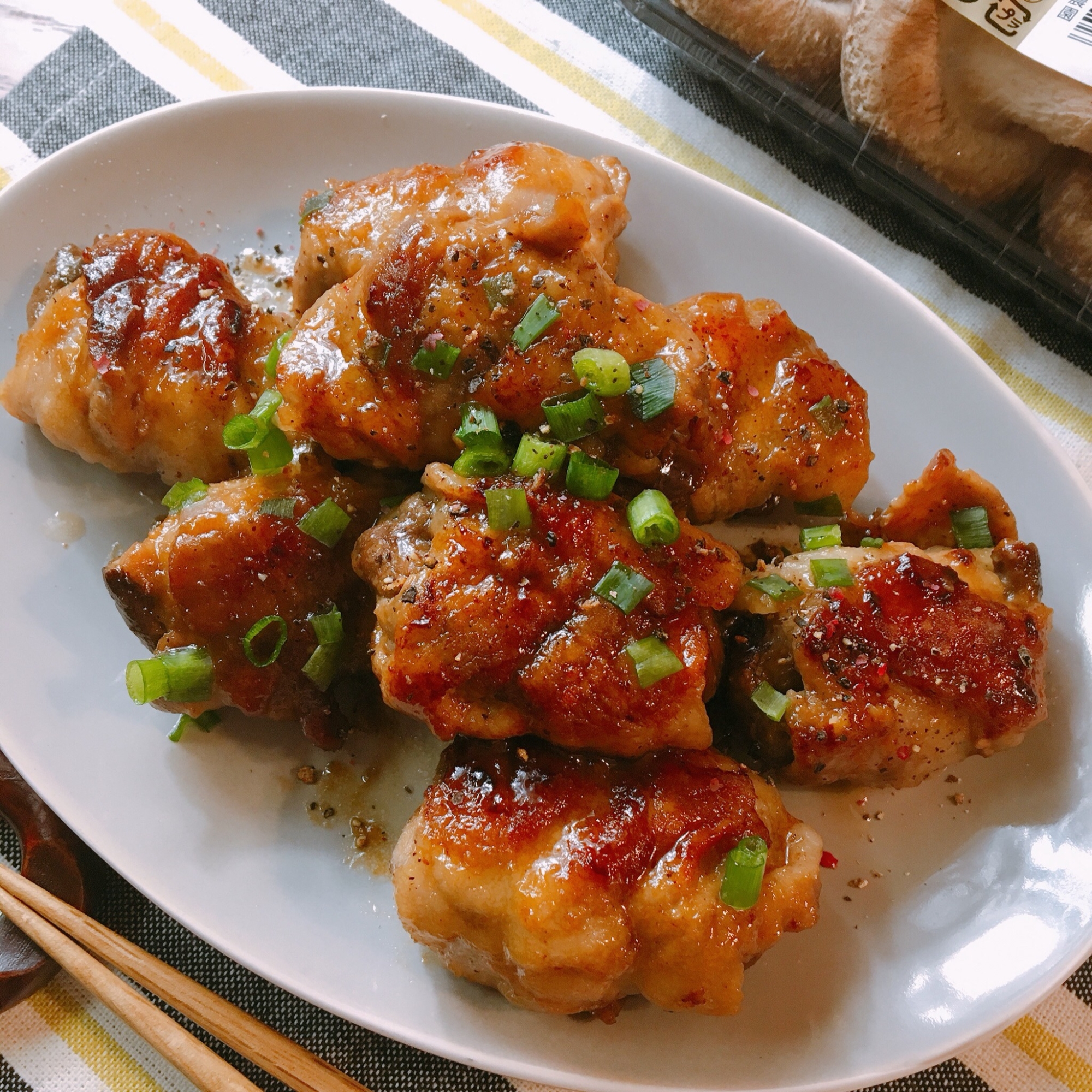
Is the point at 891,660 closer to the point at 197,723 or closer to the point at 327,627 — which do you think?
the point at 327,627

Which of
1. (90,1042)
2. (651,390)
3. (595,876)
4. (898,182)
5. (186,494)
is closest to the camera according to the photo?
(595,876)

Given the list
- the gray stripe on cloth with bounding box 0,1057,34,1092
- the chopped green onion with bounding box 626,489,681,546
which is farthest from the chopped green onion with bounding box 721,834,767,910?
the gray stripe on cloth with bounding box 0,1057,34,1092

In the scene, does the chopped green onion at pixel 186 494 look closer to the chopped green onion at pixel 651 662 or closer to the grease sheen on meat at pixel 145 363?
the grease sheen on meat at pixel 145 363

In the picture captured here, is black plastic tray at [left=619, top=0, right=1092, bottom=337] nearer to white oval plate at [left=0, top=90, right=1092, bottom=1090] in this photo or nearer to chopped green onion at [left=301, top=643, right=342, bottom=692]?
white oval plate at [left=0, top=90, right=1092, bottom=1090]

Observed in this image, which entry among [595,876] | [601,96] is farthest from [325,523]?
[601,96]

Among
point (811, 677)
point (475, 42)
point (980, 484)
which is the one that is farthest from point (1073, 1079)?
point (475, 42)

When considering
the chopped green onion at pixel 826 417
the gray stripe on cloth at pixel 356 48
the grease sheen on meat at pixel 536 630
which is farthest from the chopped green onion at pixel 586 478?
the gray stripe on cloth at pixel 356 48
